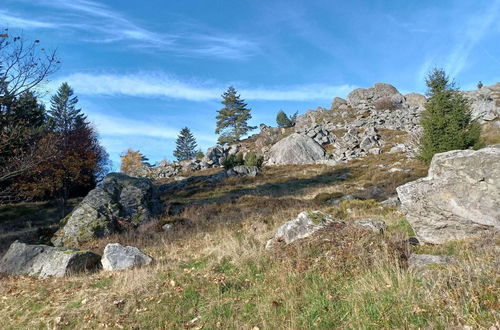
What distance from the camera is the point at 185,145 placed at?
85.2m

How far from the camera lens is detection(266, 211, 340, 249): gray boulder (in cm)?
777

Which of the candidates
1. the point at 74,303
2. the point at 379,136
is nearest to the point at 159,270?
the point at 74,303

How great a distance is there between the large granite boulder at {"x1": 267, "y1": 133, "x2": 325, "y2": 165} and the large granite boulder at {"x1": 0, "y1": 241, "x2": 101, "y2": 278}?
33.0 metres

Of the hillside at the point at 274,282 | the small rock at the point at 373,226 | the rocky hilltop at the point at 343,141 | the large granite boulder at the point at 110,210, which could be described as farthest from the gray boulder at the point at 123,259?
the rocky hilltop at the point at 343,141

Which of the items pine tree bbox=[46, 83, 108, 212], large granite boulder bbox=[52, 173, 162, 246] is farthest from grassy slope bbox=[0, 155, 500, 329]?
pine tree bbox=[46, 83, 108, 212]

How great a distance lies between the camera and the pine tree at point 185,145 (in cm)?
8431

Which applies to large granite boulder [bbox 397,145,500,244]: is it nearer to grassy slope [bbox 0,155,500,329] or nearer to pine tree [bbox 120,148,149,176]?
grassy slope [bbox 0,155,500,329]

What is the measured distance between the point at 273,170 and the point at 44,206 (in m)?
23.2

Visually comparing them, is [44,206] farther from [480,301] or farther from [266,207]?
[480,301]

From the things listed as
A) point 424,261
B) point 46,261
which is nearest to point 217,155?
point 46,261

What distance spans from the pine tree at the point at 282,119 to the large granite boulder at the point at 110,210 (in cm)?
7138

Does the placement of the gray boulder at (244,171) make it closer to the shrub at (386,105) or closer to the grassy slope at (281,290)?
the grassy slope at (281,290)

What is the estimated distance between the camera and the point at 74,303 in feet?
19.2

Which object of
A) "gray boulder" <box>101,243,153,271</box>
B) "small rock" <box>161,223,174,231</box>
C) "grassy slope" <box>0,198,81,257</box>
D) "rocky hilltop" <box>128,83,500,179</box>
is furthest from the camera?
"rocky hilltop" <box>128,83,500,179</box>
